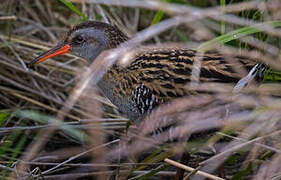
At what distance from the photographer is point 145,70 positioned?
7.91ft

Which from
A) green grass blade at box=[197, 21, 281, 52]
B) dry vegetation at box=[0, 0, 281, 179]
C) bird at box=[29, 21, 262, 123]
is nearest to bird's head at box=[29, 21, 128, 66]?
bird at box=[29, 21, 262, 123]

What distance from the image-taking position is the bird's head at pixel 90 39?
103 inches

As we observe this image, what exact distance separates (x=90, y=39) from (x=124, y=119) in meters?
0.54

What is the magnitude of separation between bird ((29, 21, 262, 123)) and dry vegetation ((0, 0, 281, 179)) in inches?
2.7

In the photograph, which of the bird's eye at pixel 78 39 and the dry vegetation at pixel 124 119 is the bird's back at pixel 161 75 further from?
the bird's eye at pixel 78 39

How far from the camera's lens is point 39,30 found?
12.2ft

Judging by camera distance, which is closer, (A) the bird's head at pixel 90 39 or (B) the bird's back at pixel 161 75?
(B) the bird's back at pixel 161 75

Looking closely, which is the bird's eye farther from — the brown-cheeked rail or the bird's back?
the bird's back

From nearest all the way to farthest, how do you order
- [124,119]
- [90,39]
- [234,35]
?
[234,35], [90,39], [124,119]

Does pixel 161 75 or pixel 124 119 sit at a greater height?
pixel 161 75

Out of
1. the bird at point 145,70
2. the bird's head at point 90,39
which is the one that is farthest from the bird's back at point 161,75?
the bird's head at point 90,39

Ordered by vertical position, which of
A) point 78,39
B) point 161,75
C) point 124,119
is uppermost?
point 78,39

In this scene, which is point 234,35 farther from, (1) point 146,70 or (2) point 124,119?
(2) point 124,119

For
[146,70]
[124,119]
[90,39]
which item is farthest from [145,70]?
[124,119]
